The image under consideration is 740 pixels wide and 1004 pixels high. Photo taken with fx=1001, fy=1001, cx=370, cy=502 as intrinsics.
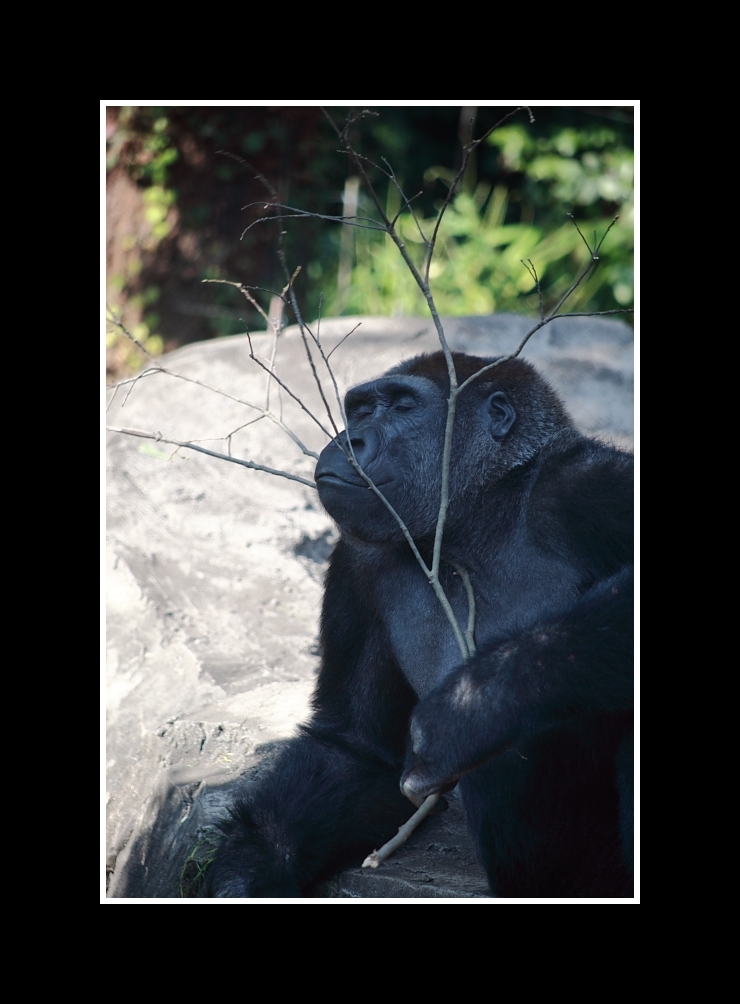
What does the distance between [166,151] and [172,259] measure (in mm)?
1107

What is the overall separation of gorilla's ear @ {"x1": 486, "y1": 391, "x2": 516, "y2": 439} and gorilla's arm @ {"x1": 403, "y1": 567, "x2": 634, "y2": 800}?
1.02m

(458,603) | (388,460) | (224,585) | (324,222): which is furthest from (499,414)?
(324,222)

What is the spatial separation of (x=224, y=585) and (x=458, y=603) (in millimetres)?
2661

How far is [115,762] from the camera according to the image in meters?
5.10

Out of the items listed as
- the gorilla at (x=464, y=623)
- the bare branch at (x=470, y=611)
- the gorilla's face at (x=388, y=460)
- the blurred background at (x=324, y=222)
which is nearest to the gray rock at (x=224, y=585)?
the gorilla at (x=464, y=623)

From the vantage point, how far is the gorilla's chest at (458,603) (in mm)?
4004

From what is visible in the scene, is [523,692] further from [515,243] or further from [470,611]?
[515,243]

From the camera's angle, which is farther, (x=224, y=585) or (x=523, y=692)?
(x=224, y=585)

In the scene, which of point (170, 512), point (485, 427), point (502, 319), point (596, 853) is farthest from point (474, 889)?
point (502, 319)

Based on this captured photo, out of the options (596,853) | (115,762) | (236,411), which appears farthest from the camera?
(236,411)

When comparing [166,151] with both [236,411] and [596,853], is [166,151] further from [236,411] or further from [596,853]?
[596,853]

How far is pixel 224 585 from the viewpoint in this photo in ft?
21.4

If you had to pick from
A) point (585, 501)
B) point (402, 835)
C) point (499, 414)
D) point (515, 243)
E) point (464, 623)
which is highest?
point (515, 243)

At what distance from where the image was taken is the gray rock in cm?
447
